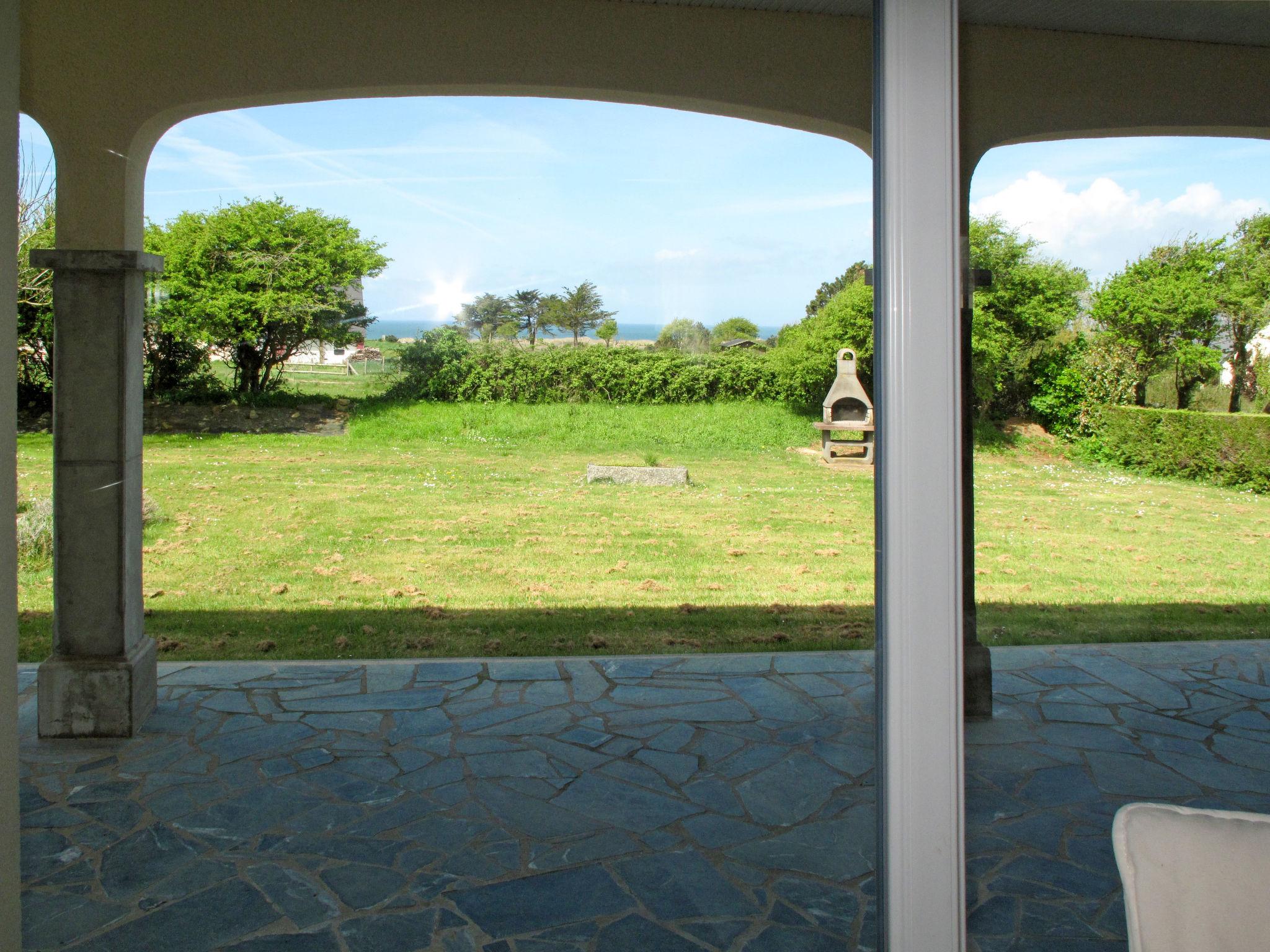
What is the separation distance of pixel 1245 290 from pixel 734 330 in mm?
5098

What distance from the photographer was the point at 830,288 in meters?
8.45

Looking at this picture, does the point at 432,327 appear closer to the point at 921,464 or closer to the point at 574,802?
the point at 574,802

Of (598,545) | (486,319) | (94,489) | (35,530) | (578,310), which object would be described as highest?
(578,310)

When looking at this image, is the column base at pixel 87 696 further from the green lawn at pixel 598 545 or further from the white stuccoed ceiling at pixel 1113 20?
the white stuccoed ceiling at pixel 1113 20

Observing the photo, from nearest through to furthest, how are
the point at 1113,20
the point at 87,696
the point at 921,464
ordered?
the point at 921,464
the point at 1113,20
the point at 87,696

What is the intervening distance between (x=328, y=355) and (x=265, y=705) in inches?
196

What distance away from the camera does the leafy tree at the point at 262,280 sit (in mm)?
7297

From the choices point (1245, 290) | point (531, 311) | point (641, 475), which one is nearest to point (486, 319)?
point (531, 311)

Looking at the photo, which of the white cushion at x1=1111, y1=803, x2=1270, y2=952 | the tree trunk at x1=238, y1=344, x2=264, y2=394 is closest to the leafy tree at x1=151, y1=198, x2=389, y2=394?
the tree trunk at x1=238, y1=344, x2=264, y2=394

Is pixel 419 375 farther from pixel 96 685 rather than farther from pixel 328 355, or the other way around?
pixel 96 685

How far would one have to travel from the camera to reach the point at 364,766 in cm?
311

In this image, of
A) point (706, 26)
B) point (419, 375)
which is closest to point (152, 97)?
point (706, 26)

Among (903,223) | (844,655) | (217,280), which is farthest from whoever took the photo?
(217,280)

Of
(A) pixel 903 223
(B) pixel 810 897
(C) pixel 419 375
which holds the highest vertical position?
(C) pixel 419 375
